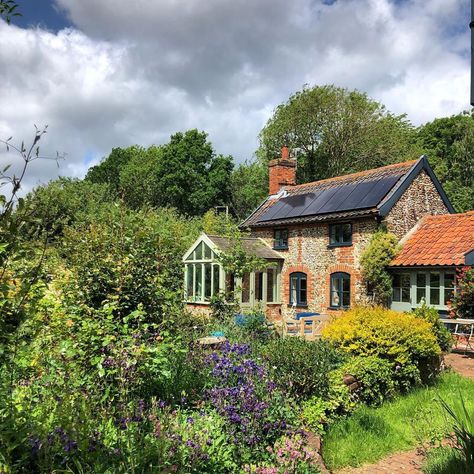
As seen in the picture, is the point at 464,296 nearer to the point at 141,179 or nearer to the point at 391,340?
the point at 391,340

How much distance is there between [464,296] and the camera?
1498cm

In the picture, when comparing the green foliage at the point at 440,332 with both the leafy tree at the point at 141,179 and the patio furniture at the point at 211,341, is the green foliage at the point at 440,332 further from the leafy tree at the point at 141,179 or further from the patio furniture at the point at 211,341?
the leafy tree at the point at 141,179

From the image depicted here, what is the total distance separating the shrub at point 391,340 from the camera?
8.30 meters

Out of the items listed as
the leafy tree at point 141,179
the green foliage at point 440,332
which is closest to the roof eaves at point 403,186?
Result: the green foliage at point 440,332

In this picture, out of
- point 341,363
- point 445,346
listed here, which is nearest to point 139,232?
point 341,363

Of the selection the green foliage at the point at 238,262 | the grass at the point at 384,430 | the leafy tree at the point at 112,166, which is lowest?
the grass at the point at 384,430

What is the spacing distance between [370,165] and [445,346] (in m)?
27.1

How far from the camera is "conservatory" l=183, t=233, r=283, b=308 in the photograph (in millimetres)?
19125

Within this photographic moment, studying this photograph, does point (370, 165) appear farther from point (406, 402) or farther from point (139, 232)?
point (139, 232)

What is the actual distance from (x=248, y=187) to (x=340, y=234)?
2284 cm

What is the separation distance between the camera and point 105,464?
3.43 meters

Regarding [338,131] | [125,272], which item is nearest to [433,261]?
[125,272]

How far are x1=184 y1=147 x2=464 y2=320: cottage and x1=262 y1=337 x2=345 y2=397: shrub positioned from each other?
408 inches

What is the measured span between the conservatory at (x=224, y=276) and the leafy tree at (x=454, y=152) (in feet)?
58.3
